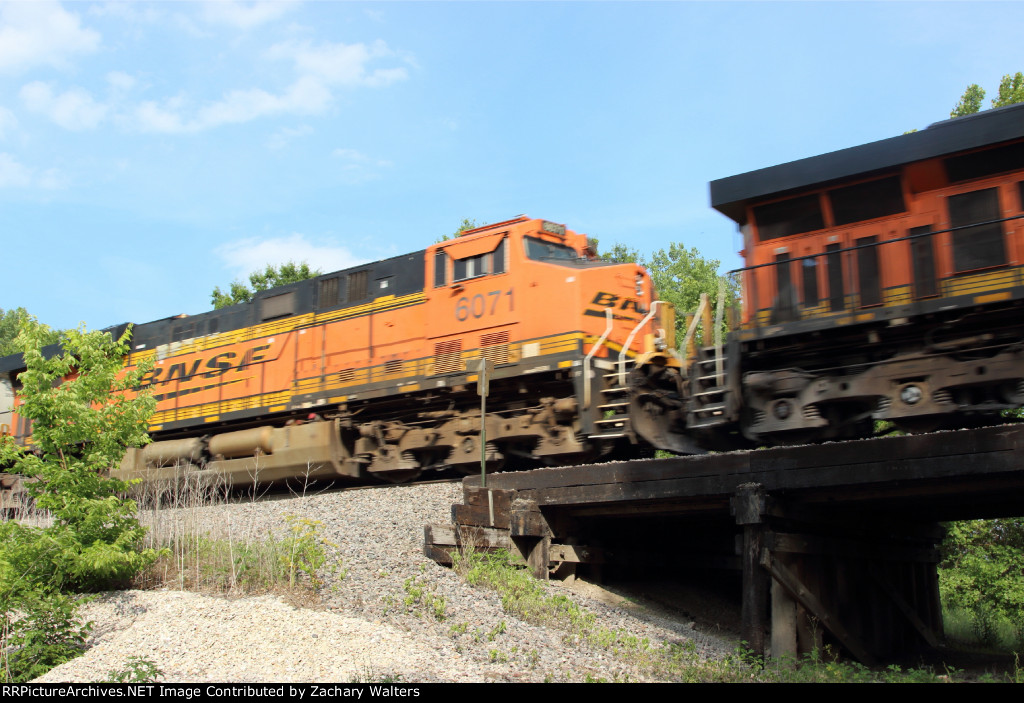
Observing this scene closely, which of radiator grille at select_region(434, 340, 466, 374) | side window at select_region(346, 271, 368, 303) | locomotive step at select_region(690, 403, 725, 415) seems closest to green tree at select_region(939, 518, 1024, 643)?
locomotive step at select_region(690, 403, 725, 415)

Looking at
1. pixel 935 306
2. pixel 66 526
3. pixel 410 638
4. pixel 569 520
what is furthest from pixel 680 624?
pixel 66 526

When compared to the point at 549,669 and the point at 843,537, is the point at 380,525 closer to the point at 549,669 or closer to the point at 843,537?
the point at 549,669

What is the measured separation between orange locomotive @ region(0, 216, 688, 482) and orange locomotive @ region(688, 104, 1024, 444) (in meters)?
2.19

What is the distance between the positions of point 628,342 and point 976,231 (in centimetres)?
447

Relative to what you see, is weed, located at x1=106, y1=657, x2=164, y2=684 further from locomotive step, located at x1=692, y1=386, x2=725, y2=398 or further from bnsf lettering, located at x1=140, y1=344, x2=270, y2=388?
bnsf lettering, located at x1=140, y1=344, x2=270, y2=388

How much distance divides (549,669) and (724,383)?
13.7 ft

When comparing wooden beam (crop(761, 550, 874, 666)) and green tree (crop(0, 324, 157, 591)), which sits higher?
green tree (crop(0, 324, 157, 591))

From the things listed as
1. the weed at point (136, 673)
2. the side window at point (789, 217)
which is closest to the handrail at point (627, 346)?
the side window at point (789, 217)

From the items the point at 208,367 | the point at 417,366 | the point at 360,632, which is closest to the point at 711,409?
the point at 360,632

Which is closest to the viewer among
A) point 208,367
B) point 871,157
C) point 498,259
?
point 871,157

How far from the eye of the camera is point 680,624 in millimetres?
10383

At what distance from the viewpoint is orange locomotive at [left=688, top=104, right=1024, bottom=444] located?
913cm

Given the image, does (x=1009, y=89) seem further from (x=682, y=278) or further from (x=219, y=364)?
(x=219, y=364)

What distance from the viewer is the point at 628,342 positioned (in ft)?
39.8
